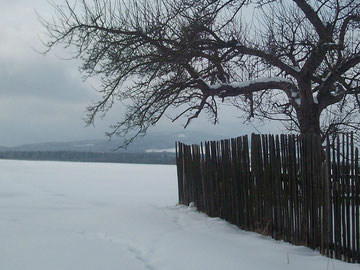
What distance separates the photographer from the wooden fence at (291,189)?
15.5 ft

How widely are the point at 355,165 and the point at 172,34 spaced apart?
5.15m

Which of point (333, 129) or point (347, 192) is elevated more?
point (333, 129)

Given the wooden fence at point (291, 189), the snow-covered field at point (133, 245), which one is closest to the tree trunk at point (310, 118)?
the wooden fence at point (291, 189)

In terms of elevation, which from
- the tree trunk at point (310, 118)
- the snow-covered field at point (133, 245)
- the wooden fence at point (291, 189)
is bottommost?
the snow-covered field at point (133, 245)

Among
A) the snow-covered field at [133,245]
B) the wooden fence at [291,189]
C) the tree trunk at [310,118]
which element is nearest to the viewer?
the snow-covered field at [133,245]

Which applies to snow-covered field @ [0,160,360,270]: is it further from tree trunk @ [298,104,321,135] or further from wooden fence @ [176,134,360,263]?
tree trunk @ [298,104,321,135]

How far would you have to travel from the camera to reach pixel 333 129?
11.1 m

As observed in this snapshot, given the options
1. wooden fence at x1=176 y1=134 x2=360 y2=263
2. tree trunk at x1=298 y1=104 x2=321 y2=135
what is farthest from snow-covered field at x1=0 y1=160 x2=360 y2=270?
tree trunk at x1=298 y1=104 x2=321 y2=135

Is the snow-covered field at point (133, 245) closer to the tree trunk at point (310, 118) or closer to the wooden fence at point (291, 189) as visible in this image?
the wooden fence at point (291, 189)

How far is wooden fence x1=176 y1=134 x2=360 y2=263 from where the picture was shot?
15.5ft

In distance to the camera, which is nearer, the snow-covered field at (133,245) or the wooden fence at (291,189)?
the snow-covered field at (133,245)

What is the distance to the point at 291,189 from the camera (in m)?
5.57

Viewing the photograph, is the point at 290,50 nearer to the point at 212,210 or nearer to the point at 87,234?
the point at 212,210

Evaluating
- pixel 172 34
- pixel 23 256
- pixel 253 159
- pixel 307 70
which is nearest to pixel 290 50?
pixel 307 70
